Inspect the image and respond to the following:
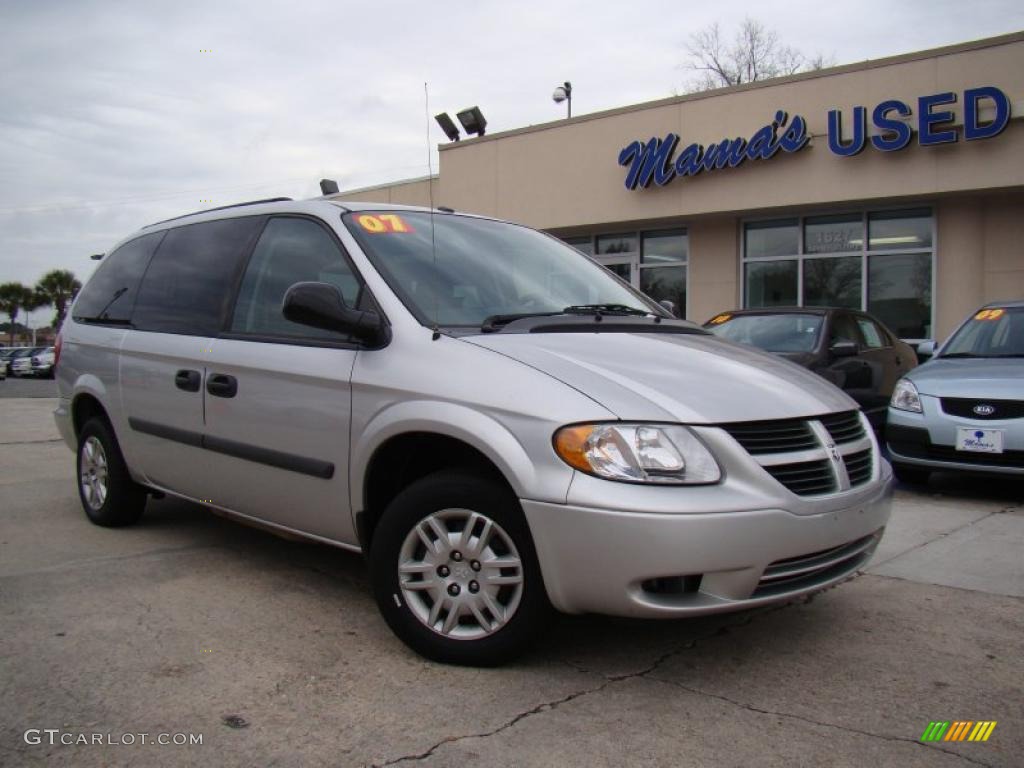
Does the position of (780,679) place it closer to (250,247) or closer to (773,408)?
(773,408)

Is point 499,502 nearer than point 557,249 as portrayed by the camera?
Yes

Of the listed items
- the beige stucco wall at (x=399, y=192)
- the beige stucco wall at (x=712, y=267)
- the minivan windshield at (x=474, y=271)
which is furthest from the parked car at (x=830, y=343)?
the beige stucco wall at (x=399, y=192)

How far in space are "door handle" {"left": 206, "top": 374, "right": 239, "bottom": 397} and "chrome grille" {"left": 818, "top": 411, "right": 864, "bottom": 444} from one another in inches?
94.1

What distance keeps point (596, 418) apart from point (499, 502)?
1.40 feet

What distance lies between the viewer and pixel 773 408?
291cm

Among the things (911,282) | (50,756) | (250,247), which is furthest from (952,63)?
(50,756)

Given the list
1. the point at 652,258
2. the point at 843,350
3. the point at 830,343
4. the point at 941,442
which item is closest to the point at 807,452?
the point at 941,442

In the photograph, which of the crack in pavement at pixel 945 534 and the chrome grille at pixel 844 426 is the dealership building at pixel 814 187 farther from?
the chrome grille at pixel 844 426

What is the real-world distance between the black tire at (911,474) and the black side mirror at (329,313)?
4614 mm

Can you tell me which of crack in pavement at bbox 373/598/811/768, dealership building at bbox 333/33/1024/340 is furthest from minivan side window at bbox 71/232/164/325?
dealership building at bbox 333/33/1024/340

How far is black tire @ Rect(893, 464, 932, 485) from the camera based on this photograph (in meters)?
6.43

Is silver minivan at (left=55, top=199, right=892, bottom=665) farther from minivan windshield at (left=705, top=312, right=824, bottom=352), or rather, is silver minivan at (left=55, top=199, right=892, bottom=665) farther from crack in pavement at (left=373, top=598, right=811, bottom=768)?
minivan windshield at (left=705, top=312, right=824, bottom=352)

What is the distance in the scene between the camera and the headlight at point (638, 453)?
2637mm

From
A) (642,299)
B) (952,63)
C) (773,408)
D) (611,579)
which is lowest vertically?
(611,579)
